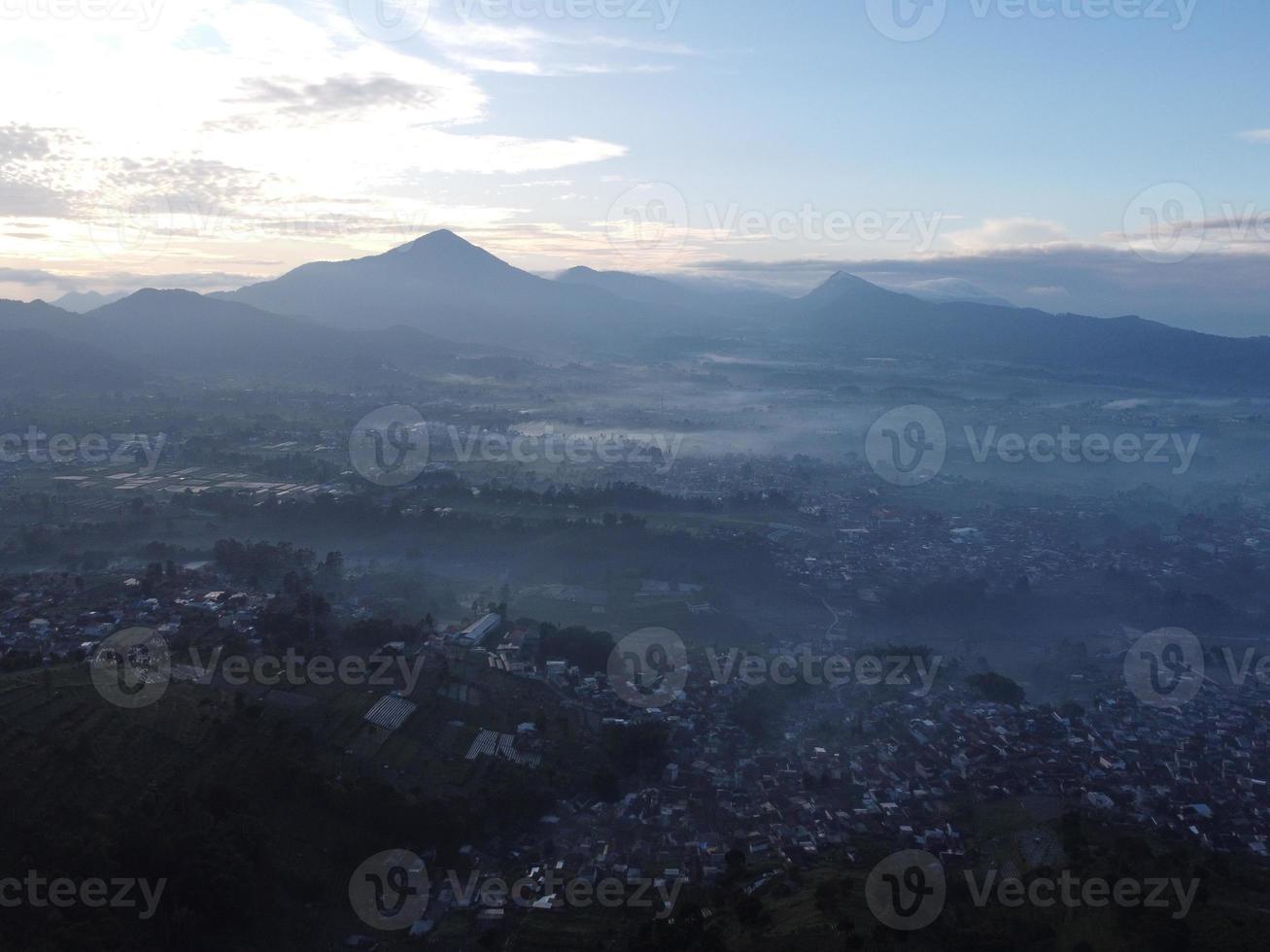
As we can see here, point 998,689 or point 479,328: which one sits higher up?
point 479,328

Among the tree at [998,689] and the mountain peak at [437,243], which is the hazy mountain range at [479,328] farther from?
the tree at [998,689]

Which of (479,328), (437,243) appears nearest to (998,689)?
A: (479,328)

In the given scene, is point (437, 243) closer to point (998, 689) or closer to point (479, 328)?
point (479, 328)

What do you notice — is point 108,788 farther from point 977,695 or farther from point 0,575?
point 977,695

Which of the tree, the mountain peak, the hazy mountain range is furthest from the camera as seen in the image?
the mountain peak

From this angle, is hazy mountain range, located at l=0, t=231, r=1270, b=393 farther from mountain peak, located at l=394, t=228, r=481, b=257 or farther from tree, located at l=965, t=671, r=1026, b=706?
tree, located at l=965, t=671, r=1026, b=706

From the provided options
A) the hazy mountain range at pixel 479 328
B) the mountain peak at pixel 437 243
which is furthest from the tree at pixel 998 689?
the mountain peak at pixel 437 243

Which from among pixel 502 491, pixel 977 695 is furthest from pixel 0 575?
pixel 977 695

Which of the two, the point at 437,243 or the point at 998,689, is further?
the point at 437,243

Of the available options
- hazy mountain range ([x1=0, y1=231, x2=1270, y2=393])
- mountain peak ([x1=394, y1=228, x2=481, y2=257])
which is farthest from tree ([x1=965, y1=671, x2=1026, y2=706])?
mountain peak ([x1=394, y1=228, x2=481, y2=257])
